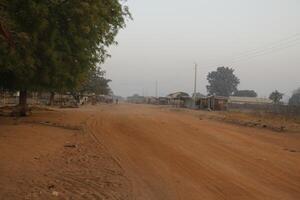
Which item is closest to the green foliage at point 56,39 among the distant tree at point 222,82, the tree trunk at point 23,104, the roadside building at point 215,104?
the tree trunk at point 23,104

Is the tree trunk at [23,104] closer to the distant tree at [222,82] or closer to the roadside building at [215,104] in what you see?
the roadside building at [215,104]

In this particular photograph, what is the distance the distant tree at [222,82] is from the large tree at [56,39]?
5926 inches

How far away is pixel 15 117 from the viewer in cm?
A: 3103

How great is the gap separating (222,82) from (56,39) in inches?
6157

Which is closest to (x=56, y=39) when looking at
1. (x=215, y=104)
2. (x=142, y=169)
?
(x=142, y=169)

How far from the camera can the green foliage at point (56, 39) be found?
2228 centimetres

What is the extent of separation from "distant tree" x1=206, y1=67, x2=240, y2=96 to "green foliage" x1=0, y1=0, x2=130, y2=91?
150562mm

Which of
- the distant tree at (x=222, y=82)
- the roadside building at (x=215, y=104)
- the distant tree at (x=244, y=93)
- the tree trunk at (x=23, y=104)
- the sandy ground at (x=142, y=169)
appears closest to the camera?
the sandy ground at (x=142, y=169)

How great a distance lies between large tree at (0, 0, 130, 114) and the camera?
22.3m

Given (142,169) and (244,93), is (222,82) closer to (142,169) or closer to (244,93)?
(244,93)

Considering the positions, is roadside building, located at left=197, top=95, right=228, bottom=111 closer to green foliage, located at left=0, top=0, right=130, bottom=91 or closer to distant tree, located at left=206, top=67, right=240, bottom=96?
green foliage, located at left=0, top=0, right=130, bottom=91

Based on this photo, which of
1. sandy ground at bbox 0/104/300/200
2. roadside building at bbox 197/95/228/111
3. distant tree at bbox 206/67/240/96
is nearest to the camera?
sandy ground at bbox 0/104/300/200

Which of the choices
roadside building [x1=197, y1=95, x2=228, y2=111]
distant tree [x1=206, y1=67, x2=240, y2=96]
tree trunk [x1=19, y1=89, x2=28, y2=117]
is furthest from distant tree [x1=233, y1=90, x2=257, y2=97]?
tree trunk [x1=19, y1=89, x2=28, y2=117]

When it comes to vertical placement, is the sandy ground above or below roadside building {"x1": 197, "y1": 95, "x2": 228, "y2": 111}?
below
